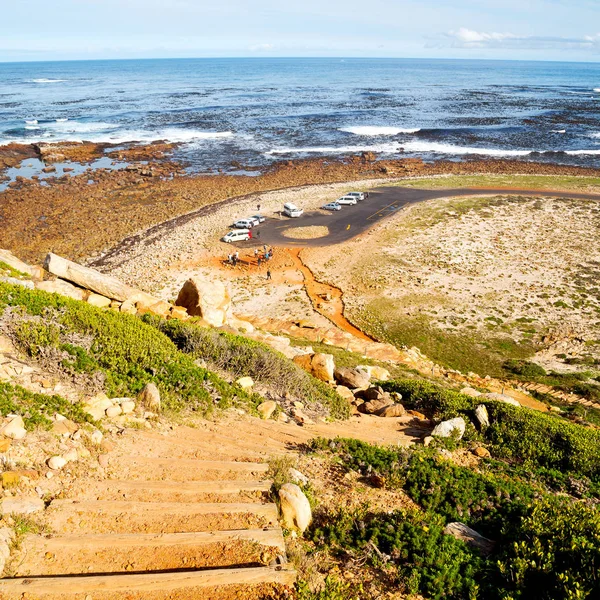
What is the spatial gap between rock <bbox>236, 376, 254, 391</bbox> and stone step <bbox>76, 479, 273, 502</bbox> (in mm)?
3970

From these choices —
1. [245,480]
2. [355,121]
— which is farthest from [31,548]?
[355,121]

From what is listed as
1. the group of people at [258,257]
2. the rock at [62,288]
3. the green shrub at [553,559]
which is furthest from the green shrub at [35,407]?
the group of people at [258,257]

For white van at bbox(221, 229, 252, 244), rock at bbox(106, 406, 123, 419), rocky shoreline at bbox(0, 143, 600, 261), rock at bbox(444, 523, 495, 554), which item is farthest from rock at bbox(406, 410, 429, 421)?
rocky shoreline at bbox(0, 143, 600, 261)

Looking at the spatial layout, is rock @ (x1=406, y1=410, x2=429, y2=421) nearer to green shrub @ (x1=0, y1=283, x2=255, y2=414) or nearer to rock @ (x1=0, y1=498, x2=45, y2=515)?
green shrub @ (x1=0, y1=283, x2=255, y2=414)

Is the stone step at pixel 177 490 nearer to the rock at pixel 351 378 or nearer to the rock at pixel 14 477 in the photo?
the rock at pixel 14 477

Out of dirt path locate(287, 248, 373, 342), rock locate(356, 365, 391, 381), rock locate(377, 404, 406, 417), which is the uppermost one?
rock locate(377, 404, 406, 417)

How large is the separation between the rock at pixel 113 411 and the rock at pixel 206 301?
29.7 feet

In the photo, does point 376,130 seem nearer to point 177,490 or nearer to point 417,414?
point 417,414

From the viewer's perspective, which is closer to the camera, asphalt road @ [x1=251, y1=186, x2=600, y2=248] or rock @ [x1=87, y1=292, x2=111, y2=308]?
rock @ [x1=87, y1=292, x2=111, y2=308]

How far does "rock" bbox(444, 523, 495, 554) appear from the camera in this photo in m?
7.23

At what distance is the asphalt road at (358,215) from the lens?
37844mm

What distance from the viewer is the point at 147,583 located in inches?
227

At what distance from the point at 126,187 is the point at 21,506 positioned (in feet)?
169

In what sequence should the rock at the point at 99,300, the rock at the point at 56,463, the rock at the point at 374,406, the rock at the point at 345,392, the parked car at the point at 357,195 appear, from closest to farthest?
the rock at the point at 56,463
the rock at the point at 374,406
the rock at the point at 345,392
the rock at the point at 99,300
the parked car at the point at 357,195
